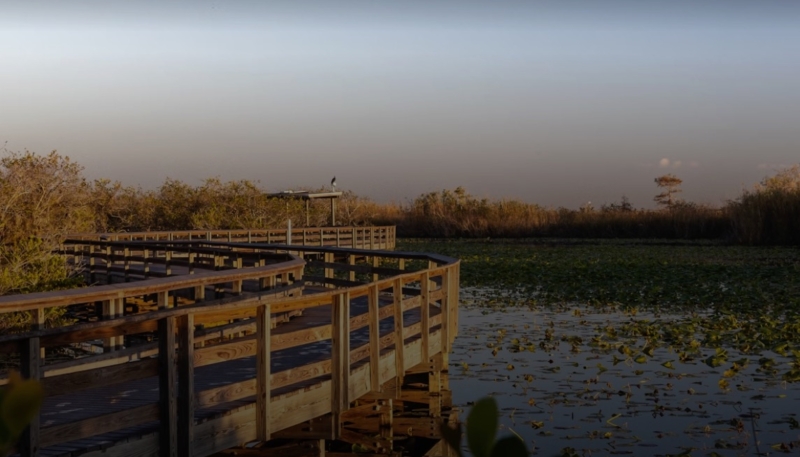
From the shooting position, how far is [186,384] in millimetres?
6332

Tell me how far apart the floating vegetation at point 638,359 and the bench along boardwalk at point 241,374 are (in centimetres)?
110

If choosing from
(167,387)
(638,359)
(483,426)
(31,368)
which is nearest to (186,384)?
(167,387)

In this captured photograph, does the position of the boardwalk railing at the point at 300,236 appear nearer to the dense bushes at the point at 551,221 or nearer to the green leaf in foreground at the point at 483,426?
the dense bushes at the point at 551,221

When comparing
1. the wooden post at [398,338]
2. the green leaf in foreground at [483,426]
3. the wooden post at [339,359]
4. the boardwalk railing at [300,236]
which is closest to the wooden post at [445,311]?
the wooden post at [398,338]

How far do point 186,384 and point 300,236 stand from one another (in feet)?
92.7

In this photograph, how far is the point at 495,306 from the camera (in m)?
20.2

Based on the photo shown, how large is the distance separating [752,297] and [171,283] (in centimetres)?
1488

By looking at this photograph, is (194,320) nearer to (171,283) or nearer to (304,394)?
(304,394)

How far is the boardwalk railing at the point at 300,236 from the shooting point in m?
28.2

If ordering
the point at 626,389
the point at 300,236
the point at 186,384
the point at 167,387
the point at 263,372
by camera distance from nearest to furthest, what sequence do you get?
the point at 167,387, the point at 186,384, the point at 263,372, the point at 626,389, the point at 300,236

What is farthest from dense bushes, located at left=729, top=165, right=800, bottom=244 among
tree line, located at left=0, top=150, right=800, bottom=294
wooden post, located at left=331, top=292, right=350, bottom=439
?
wooden post, located at left=331, top=292, right=350, bottom=439

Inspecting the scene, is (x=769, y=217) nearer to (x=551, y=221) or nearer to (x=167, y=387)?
(x=551, y=221)

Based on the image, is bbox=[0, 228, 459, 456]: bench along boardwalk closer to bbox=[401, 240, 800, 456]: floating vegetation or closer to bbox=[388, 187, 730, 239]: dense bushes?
bbox=[401, 240, 800, 456]: floating vegetation

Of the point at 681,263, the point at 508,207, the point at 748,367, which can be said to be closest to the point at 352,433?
the point at 748,367
